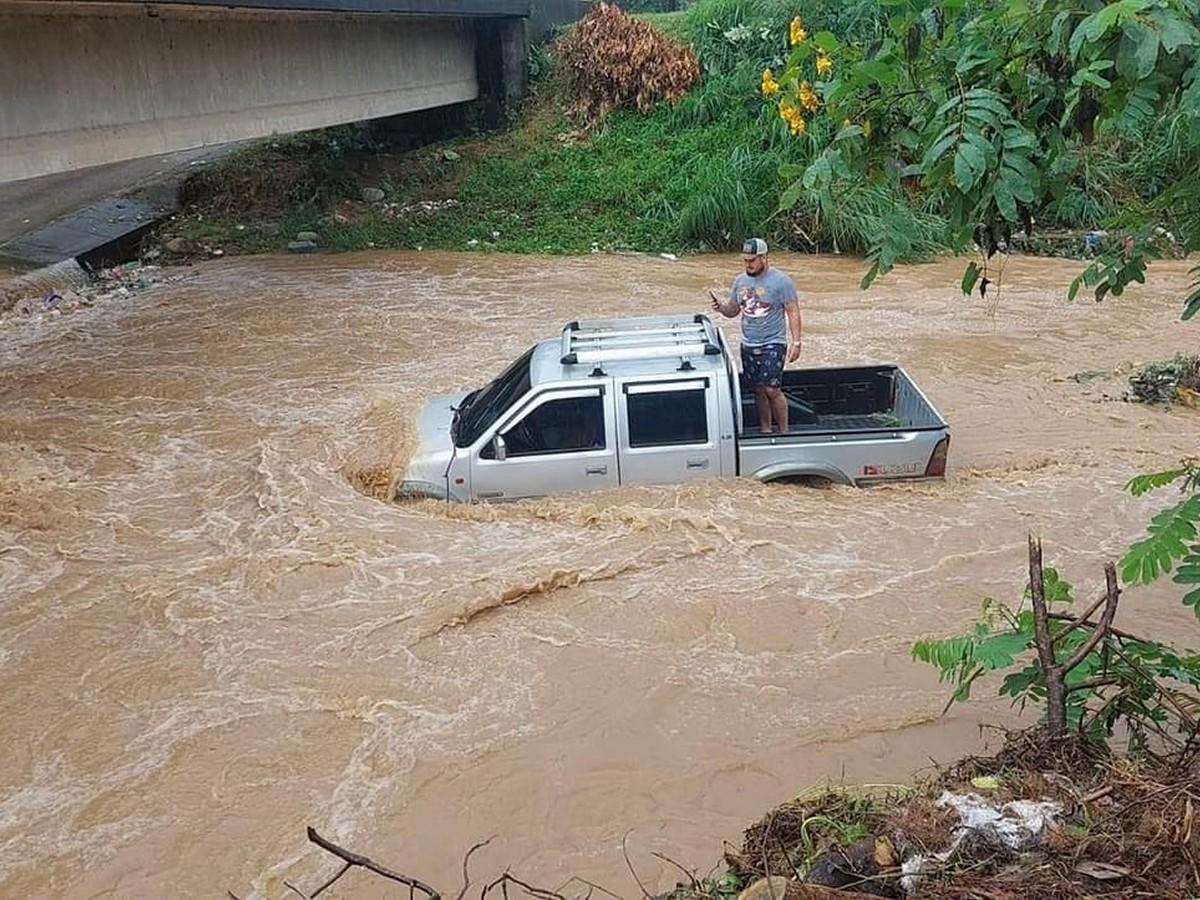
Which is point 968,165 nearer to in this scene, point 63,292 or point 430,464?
point 430,464

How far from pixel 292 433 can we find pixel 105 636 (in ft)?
12.0

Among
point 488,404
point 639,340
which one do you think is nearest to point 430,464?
point 488,404

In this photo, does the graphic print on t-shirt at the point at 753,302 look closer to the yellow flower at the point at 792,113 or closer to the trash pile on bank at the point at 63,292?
the yellow flower at the point at 792,113

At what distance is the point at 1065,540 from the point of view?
8.16m

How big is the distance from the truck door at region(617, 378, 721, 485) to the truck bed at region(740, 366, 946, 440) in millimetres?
1041

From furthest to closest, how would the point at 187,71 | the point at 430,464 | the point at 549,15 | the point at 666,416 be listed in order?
the point at 549,15, the point at 187,71, the point at 430,464, the point at 666,416

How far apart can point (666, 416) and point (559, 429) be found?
2.52 ft

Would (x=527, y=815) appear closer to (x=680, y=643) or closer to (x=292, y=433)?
(x=680, y=643)

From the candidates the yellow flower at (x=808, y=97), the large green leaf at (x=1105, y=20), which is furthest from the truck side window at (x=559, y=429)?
the large green leaf at (x=1105, y=20)

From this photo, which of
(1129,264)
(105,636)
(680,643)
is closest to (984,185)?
(1129,264)

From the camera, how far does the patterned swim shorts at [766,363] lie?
8.59 metres

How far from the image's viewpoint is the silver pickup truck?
7969mm

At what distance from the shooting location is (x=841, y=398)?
9.20 m

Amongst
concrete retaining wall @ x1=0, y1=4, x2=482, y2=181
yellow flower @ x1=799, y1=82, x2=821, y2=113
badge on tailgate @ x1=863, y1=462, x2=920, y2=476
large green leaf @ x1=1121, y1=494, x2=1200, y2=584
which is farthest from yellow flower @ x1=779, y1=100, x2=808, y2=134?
concrete retaining wall @ x1=0, y1=4, x2=482, y2=181
